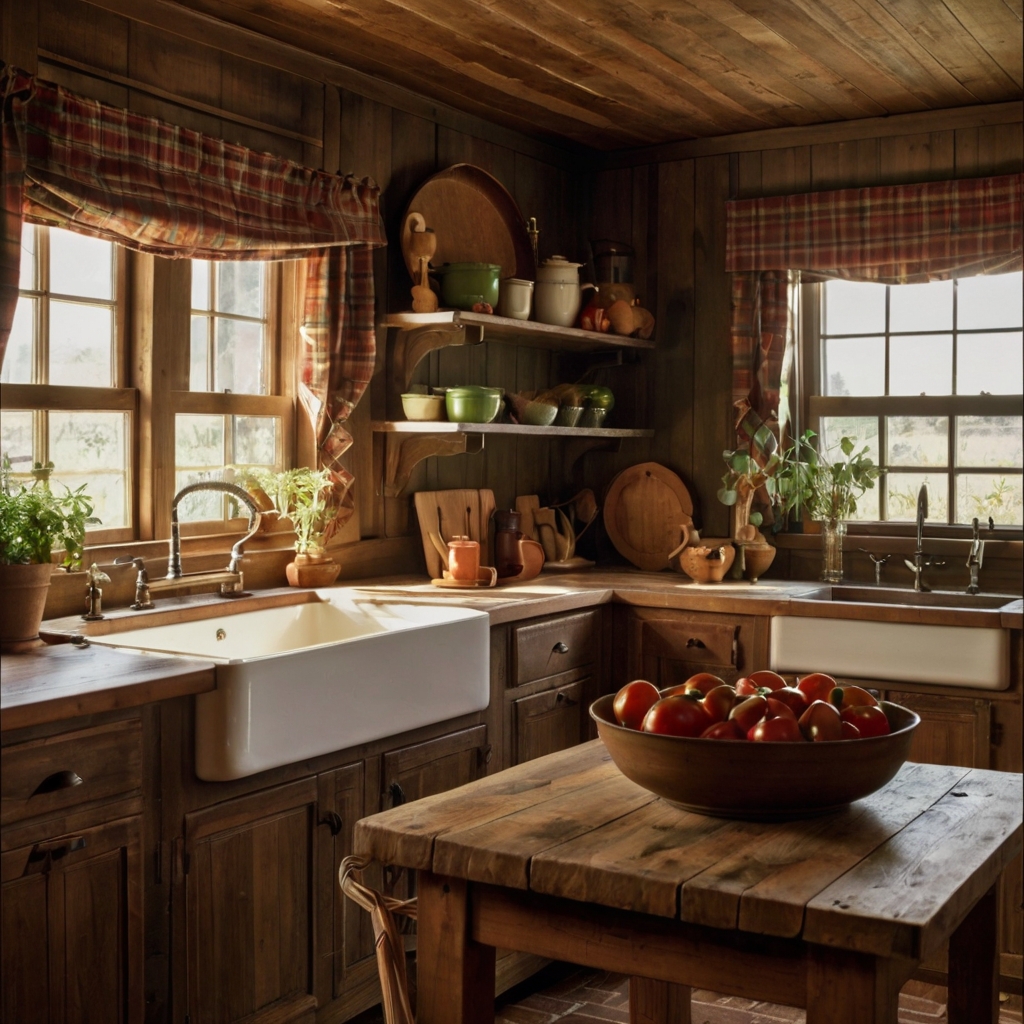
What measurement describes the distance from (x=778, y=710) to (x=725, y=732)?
0.08 m

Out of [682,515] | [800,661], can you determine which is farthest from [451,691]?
[682,515]

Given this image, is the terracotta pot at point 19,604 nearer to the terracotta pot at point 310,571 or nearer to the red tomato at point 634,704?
the terracotta pot at point 310,571

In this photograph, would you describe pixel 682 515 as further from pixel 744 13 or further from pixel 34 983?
pixel 34 983

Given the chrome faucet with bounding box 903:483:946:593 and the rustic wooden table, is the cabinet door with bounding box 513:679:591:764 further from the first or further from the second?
the rustic wooden table

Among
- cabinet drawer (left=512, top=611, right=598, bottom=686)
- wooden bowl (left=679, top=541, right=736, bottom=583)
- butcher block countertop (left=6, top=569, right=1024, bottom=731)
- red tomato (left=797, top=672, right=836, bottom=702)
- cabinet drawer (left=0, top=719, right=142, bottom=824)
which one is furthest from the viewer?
wooden bowl (left=679, top=541, right=736, bottom=583)

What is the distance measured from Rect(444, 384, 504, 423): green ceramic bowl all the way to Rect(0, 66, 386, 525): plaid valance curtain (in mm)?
298

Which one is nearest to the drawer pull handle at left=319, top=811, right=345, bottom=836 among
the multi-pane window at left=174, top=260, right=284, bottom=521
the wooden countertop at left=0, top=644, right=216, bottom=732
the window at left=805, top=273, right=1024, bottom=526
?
the wooden countertop at left=0, top=644, right=216, bottom=732

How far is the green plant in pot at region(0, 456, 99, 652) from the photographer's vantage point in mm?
2732

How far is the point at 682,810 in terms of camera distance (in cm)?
196

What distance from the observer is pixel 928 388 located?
4.55 m

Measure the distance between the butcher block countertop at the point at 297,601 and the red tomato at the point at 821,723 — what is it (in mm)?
1271

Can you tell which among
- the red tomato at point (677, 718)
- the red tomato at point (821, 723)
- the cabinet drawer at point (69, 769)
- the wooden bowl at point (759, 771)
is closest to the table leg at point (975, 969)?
the wooden bowl at point (759, 771)

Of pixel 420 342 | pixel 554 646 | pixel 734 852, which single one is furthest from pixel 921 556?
pixel 734 852

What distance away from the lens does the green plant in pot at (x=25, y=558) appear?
273cm
